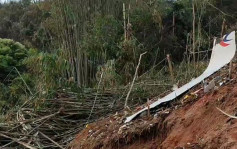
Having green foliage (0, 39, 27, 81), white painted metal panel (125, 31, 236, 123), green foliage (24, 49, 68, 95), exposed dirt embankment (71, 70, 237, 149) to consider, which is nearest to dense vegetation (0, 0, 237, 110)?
green foliage (24, 49, 68, 95)

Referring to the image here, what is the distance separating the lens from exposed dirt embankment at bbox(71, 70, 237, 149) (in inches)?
108

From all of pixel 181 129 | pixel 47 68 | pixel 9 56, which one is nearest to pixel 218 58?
pixel 181 129

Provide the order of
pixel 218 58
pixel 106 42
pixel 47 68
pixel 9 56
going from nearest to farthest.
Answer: pixel 218 58 < pixel 47 68 < pixel 106 42 < pixel 9 56

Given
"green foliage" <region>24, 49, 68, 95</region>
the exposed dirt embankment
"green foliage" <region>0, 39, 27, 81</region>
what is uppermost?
the exposed dirt embankment

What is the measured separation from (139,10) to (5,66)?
4012 millimetres

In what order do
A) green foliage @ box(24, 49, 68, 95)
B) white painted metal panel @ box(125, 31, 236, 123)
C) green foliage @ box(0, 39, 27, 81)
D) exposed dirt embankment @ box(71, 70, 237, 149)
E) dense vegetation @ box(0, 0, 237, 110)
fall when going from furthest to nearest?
green foliage @ box(0, 39, 27, 81) → dense vegetation @ box(0, 0, 237, 110) → green foliage @ box(24, 49, 68, 95) → white painted metal panel @ box(125, 31, 236, 123) → exposed dirt embankment @ box(71, 70, 237, 149)

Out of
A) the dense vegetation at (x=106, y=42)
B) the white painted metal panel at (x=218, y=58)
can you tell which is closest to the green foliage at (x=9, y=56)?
the dense vegetation at (x=106, y=42)

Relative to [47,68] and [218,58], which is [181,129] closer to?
[218,58]

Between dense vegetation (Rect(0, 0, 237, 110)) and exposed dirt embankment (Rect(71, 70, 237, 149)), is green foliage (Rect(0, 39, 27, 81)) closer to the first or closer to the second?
dense vegetation (Rect(0, 0, 237, 110))

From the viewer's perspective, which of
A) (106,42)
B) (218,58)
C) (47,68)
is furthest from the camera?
(106,42)

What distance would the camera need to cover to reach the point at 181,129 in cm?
317

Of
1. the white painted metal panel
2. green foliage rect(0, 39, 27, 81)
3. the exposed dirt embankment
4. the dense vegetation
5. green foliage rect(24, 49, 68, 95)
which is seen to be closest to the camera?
the exposed dirt embankment

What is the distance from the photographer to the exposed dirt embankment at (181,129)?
2.75 metres

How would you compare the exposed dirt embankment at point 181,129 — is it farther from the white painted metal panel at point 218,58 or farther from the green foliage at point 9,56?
the green foliage at point 9,56
